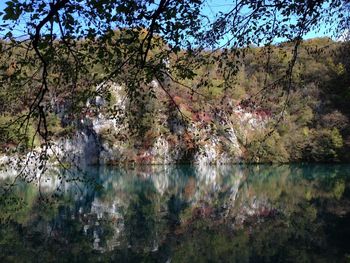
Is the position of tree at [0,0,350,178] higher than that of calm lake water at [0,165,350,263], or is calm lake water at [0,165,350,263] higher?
tree at [0,0,350,178]

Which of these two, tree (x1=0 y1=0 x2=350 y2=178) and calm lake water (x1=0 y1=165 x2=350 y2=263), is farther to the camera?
calm lake water (x1=0 y1=165 x2=350 y2=263)

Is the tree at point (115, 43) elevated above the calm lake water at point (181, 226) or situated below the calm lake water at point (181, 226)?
above

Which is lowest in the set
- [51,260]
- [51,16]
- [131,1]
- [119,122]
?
[51,260]

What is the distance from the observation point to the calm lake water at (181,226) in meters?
11.9

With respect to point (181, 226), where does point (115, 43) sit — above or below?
above

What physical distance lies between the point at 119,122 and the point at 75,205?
52.2ft

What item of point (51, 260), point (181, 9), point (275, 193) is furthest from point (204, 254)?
point (275, 193)

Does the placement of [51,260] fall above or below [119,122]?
below

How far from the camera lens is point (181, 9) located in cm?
423

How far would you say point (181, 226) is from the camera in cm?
1559

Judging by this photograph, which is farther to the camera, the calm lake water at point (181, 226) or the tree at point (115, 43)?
the calm lake water at point (181, 226)

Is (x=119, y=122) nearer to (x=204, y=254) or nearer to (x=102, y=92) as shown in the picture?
(x=102, y=92)

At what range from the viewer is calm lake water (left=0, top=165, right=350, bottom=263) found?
1190 cm

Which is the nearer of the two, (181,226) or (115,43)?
(115,43)
